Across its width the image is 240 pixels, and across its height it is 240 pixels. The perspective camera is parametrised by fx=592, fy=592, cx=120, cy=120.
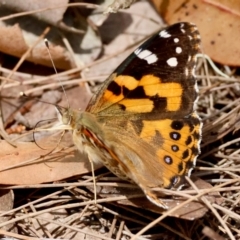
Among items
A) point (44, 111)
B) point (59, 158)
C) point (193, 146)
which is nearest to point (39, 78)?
point (44, 111)

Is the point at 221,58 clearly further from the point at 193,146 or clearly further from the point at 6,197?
the point at 6,197

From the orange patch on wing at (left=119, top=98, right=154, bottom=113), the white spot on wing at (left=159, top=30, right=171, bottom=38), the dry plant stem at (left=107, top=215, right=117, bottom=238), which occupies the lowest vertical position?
the dry plant stem at (left=107, top=215, right=117, bottom=238)

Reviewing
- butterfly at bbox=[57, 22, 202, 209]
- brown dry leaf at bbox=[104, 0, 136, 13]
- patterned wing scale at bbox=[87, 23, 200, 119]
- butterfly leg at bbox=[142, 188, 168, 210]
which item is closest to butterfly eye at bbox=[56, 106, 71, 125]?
butterfly at bbox=[57, 22, 202, 209]

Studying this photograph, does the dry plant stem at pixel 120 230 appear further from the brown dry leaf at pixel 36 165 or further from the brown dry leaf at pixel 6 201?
the brown dry leaf at pixel 6 201

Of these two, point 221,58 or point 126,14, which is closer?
point 221,58

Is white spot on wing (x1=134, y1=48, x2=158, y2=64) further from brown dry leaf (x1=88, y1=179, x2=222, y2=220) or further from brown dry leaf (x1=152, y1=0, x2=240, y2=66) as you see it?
brown dry leaf (x1=152, y1=0, x2=240, y2=66)

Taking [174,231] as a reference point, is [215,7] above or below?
above

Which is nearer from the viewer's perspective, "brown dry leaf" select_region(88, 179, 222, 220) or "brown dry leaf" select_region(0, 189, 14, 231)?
"brown dry leaf" select_region(88, 179, 222, 220)

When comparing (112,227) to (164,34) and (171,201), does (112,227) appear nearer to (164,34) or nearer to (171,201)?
(171,201)

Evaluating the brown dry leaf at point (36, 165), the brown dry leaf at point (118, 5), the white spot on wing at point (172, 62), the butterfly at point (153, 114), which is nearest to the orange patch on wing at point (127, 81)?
the butterfly at point (153, 114)
